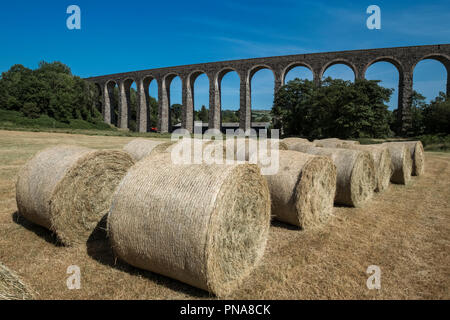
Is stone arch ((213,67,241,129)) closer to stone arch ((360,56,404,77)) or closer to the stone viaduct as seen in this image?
the stone viaduct

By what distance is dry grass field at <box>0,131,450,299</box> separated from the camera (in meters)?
2.87

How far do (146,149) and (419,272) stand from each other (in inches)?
238

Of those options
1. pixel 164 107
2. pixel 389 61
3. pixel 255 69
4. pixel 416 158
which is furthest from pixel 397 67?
pixel 164 107

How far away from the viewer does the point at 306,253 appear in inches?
149

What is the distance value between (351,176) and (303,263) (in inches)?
128

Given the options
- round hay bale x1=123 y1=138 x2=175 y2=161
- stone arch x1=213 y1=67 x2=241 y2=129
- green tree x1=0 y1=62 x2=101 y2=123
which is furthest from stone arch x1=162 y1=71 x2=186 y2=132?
round hay bale x1=123 y1=138 x2=175 y2=161

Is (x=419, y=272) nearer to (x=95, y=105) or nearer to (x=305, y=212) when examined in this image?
(x=305, y=212)

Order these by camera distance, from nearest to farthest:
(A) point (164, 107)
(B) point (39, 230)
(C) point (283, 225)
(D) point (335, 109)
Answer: (B) point (39, 230) < (C) point (283, 225) < (D) point (335, 109) < (A) point (164, 107)

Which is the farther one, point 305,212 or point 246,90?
point 246,90

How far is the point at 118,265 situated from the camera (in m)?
3.38

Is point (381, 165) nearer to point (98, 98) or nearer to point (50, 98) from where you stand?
point (50, 98)
